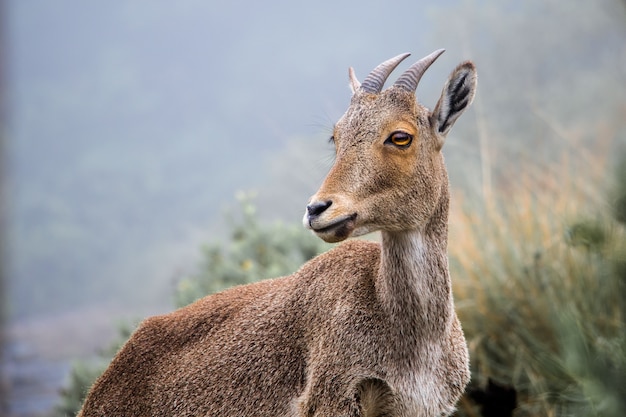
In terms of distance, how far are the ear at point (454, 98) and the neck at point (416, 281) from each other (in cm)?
47

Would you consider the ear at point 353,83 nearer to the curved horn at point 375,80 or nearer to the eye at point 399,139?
the curved horn at point 375,80

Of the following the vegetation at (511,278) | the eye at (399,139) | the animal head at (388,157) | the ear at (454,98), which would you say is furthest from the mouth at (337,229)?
the vegetation at (511,278)

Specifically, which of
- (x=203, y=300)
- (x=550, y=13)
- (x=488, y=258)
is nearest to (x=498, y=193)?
(x=488, y=258)

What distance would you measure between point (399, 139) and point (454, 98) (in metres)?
0.43

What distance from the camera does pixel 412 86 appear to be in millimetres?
4441

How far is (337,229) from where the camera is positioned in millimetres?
3947

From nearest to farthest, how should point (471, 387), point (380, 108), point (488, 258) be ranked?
point (380, 108), point (471, 387), point (488, 258)

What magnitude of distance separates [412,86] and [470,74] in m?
0.32

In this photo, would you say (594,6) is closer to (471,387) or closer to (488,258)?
(488,258)

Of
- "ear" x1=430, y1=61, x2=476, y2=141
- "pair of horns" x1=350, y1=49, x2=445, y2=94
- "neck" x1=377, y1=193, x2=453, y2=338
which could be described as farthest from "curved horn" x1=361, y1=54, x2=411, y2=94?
"neck" x1=377, y1=193, x2=453, y2=338

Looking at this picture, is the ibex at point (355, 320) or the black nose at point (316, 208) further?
the ibex at point (355, 320)

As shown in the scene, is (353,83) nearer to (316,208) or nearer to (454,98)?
(454,98)

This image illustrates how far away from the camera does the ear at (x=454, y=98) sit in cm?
435

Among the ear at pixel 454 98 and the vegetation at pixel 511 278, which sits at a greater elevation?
the ear at pixel 454 98
